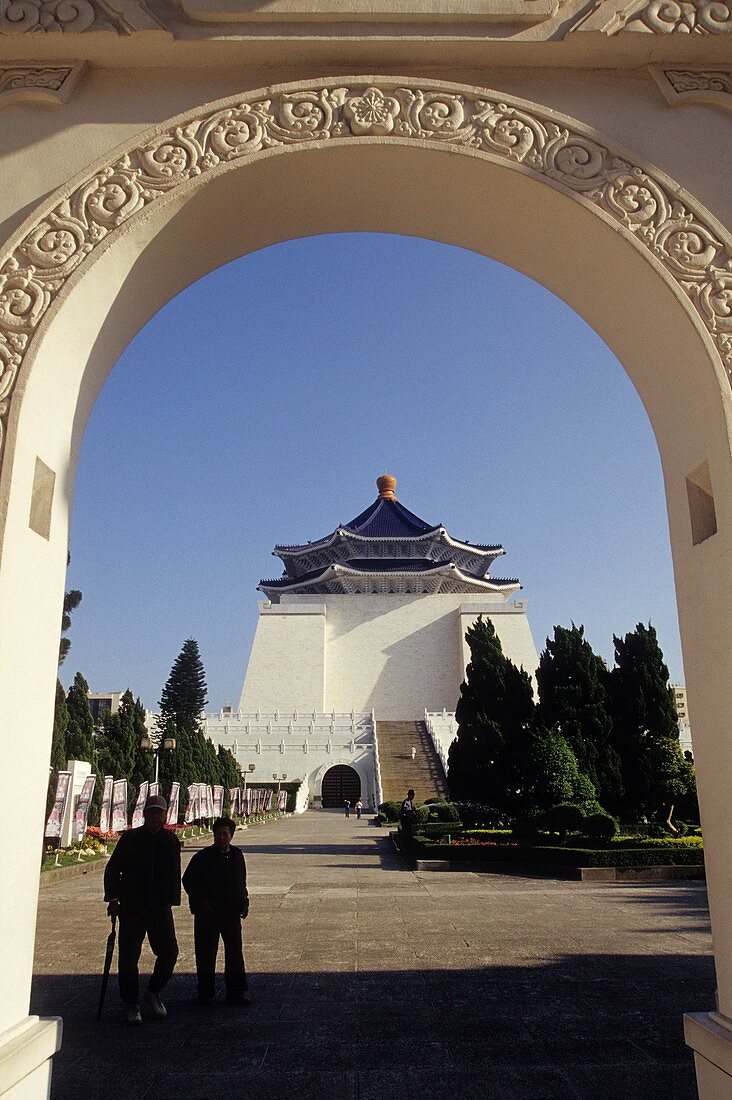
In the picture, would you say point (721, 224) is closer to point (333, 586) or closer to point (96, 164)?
point (96, 164)

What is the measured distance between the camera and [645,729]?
13.8 metres

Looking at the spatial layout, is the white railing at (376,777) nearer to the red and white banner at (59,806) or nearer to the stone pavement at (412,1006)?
the red and white banner at (59,806)

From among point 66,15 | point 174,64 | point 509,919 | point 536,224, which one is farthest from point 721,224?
point 509,919

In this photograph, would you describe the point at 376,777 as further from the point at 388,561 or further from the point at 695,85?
the point at 695,85

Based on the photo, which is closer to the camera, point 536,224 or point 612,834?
point 536,224

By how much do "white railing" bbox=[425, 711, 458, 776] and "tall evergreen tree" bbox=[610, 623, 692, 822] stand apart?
14.9 metres

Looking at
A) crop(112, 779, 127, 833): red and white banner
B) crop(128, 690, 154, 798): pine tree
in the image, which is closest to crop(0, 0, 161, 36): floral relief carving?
crop(112, 779, 127, 833): red and white banner

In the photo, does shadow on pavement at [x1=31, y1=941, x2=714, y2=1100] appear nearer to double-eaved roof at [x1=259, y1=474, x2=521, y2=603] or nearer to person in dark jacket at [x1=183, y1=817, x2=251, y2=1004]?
person in dark jacket at [x1=183, y1=817, x2=251, y2=1004]

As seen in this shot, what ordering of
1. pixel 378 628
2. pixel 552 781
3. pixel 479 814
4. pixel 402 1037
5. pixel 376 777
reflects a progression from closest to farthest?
pixel 402 1037 → pixel 552 781 → pixel 479 814 → pixel 376 777 → pixel 378 628

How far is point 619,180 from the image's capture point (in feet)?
9.82

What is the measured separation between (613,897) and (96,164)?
7370mm

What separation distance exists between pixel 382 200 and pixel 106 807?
11.0m

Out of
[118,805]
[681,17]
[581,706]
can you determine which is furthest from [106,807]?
[681,17]

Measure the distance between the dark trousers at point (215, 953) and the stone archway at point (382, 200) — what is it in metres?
1.65
